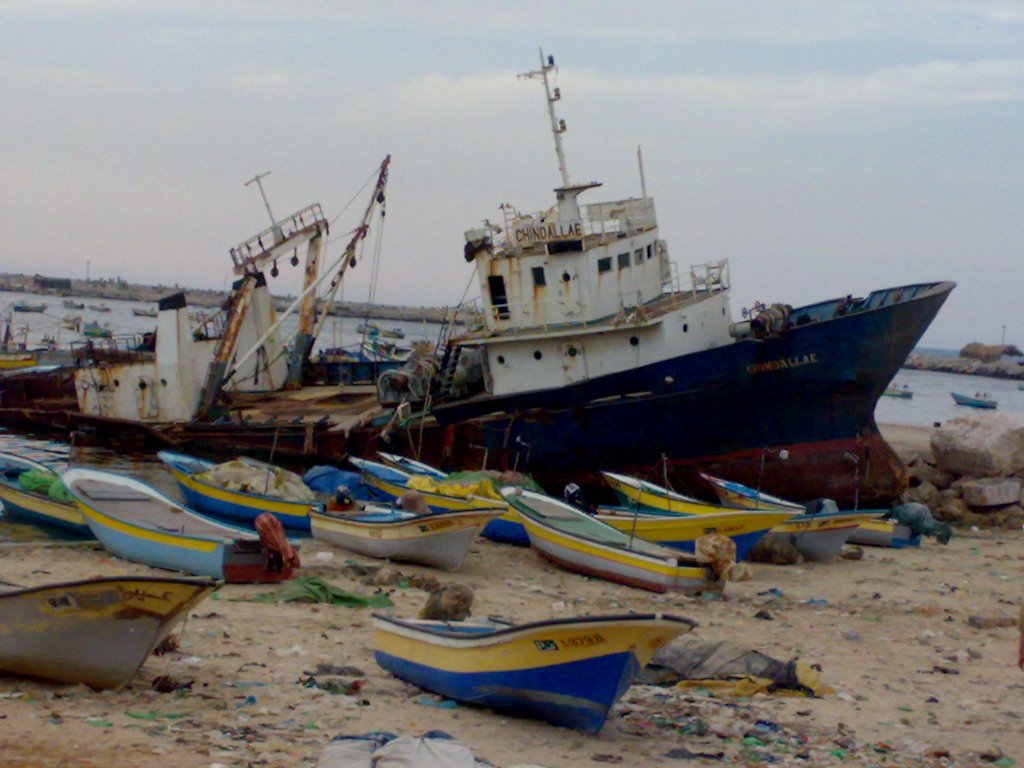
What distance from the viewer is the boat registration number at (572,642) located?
969 centimetres

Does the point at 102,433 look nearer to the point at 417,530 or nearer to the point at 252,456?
the point at 252,456

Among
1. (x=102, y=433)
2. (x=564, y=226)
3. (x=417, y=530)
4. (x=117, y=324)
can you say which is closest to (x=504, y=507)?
(x=417, y=530)

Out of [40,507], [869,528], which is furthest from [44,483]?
[869,528]

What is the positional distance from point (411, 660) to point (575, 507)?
32.5 ft

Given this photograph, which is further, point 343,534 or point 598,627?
point 343,534

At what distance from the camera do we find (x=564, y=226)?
27.9m

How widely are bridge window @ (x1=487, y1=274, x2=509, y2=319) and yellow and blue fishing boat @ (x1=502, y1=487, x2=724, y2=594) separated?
827cm

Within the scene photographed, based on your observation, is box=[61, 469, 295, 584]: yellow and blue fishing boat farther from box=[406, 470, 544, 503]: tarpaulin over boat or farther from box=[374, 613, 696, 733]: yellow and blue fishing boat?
box=[406, 470, 544, 503]: tarpaulin over boat

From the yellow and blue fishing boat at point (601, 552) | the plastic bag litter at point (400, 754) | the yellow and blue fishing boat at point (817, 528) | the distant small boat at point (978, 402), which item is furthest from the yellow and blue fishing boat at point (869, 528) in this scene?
the distant small boat at point (978, 402)

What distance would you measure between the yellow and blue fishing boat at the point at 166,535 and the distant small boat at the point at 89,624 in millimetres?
4817

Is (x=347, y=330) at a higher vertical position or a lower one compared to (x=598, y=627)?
higher

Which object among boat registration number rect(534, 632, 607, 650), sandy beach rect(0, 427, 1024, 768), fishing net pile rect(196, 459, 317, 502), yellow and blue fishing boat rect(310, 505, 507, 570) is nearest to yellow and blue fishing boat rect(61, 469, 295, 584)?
sandy beach rect(0, 427, 1024, 768)

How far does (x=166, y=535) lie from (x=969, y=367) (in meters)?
129

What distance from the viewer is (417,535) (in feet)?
58.4
